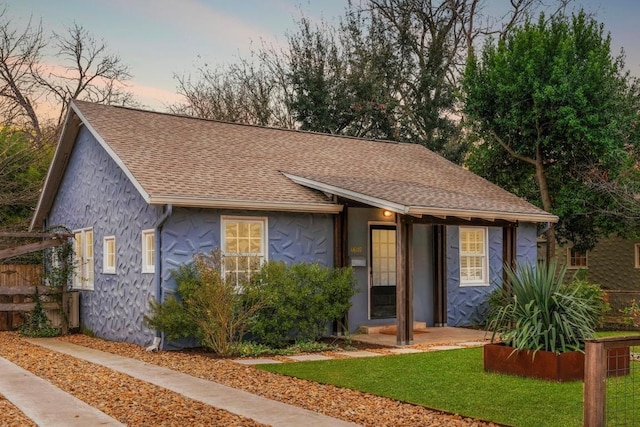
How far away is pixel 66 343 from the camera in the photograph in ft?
46.8

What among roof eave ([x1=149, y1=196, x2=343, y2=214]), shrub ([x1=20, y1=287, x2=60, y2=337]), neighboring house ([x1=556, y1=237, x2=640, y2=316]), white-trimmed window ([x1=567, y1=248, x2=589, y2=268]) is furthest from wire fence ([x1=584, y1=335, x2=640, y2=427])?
white-trimmed window ([x1=567, y1=248, x2=589, y2=268])

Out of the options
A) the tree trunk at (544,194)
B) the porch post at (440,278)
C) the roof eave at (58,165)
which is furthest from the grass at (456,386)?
the tree trunk at (544,194)

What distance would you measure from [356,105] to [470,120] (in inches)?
271

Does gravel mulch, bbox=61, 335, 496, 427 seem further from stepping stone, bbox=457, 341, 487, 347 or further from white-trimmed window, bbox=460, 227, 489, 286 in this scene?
white-trimmed window, bbox=460, 227, 489, 286

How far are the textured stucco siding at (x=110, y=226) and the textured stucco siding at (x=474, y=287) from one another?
7022 millimetres

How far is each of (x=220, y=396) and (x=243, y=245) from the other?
5482 mm

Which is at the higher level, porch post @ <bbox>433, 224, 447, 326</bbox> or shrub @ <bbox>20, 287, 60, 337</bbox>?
porch post @ <bbox>433, 224, 447, 326</bbox>

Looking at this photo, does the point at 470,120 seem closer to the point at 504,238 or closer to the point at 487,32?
the point at 504,238

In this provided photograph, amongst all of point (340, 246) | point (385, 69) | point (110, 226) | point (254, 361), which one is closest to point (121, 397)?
point (254, 361)

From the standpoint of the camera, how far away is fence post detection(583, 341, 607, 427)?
621 cm

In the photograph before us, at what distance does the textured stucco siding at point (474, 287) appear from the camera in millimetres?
16500

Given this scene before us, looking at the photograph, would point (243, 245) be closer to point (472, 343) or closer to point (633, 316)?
point (472, 343)

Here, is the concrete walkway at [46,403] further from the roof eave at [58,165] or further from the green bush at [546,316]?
the roof eave at [58,165]

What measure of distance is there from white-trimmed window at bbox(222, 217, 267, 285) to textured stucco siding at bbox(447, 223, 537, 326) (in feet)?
16.1
